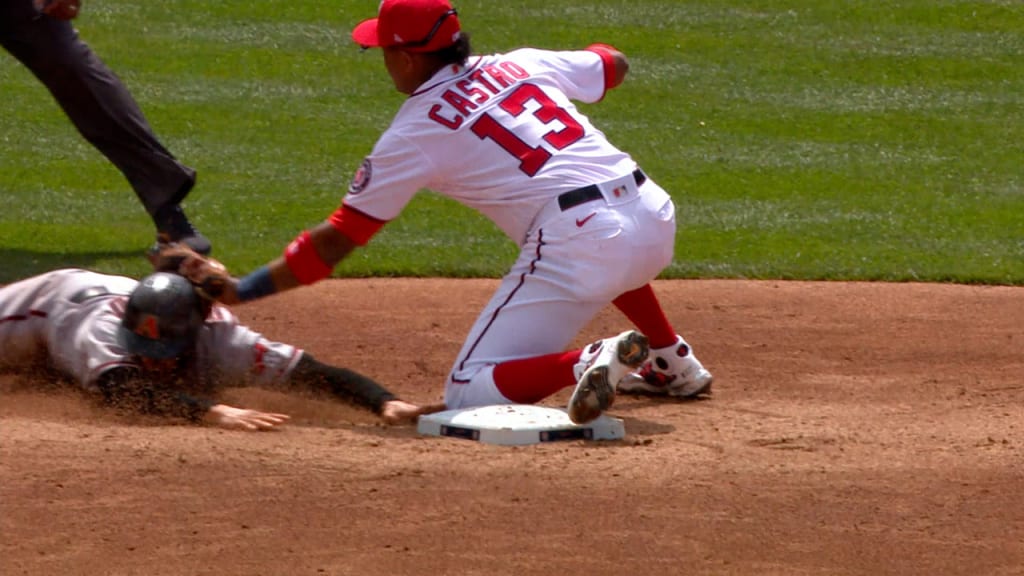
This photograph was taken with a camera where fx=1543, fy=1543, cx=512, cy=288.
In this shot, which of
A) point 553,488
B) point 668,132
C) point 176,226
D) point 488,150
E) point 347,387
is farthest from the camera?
point 668,132

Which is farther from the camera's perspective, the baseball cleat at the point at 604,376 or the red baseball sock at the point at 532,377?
the red baseball sock at the point at 532,377

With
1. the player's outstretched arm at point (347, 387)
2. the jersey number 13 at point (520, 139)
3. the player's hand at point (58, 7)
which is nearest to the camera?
the jersey number 13 at point (520, 139)

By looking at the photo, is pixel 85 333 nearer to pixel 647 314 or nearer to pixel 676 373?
pixel 647 314

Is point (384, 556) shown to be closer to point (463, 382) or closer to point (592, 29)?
point (463, 382)

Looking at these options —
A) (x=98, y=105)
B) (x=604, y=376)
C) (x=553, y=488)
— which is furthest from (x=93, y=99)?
(x=553, y=488)

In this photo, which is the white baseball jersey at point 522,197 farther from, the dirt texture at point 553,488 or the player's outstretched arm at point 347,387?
the dirt texture at point 553,488

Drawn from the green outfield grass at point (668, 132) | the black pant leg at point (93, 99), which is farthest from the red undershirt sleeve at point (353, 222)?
the green outfield grass at point (668, 132)

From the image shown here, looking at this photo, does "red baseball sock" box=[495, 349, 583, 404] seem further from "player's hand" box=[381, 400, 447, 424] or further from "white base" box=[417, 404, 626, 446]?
"player's hand" box=[381, 400, 447, 424]
